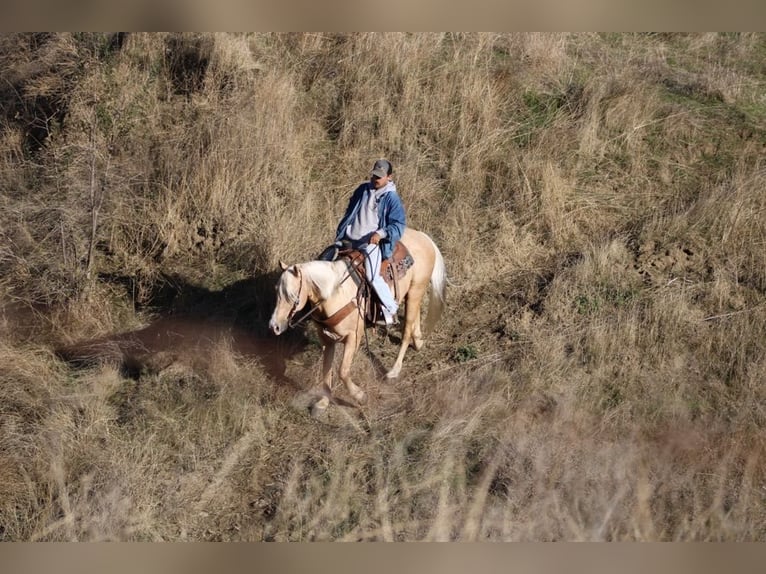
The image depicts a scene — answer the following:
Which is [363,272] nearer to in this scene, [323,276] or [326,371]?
[323,276]

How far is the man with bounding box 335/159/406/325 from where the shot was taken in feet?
27.1

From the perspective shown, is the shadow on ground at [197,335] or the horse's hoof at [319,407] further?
the shadow on ground at [197,335]

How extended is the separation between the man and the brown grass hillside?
1.40 meters

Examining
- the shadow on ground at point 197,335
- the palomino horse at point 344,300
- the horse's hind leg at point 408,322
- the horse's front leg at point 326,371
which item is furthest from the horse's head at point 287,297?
the horse's hind leg at point 408,322

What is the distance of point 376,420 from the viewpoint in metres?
8.50

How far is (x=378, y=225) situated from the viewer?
846 cm

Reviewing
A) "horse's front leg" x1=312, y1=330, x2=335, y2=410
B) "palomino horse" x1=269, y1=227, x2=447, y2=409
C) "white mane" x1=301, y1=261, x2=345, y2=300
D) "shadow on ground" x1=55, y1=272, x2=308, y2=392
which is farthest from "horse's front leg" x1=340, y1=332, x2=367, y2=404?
"shadow on ground" x1=55, y1=272, x2=308, y2=392

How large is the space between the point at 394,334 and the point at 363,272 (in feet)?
6.49

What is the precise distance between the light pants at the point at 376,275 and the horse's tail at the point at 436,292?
1160 mm

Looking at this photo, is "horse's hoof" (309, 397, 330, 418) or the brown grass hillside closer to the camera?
the brown grass hillside

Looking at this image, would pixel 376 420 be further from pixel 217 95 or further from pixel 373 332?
pixel 217 95

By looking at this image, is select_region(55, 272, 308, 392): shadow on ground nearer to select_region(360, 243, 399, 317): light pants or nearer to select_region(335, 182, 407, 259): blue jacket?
select_region(360, 243, 399, 317): light pants

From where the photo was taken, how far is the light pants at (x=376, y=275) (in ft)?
27.1

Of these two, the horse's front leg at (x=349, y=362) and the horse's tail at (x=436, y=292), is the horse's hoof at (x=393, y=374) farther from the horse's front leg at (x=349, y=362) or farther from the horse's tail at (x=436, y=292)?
the horse's tail at (x=436, y=292)
